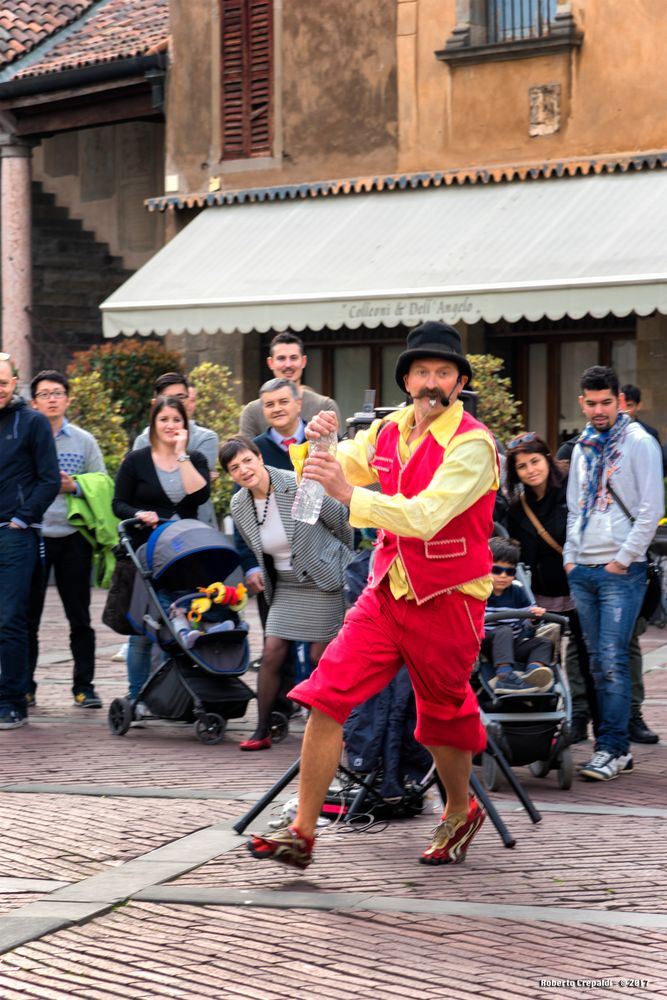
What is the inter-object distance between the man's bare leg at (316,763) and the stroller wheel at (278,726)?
3.04 meters

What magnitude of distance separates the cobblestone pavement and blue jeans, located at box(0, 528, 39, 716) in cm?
124

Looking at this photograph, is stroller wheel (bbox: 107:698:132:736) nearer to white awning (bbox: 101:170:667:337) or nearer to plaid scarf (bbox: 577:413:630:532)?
plaid scarf (bbox: 577:413:630:532)

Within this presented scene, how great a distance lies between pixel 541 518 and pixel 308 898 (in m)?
3.38

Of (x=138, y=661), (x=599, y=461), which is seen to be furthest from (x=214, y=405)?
(x=599, y=461)

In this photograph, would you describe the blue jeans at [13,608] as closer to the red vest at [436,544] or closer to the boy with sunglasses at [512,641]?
the boy with sunglasses at [512,641]

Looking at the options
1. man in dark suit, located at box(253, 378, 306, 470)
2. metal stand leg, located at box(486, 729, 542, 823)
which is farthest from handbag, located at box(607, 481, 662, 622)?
man in dark suit, located at box(253, 378, 306, 470)

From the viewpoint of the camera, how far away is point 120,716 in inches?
366

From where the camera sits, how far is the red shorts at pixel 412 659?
6.00 m

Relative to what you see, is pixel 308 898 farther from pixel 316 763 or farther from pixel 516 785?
pixel 516 785

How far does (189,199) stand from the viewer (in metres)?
21.3

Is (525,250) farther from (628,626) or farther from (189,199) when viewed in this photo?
(628,626)

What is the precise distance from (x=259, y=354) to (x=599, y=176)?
5348 mm

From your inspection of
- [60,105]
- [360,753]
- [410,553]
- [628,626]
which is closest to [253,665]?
[628,626]

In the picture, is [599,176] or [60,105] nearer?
[599,176]
